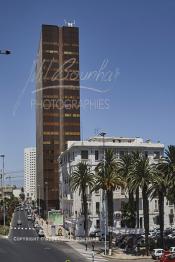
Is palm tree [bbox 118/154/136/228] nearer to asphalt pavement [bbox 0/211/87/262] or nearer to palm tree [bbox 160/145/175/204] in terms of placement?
asphalt pavement [bbox 0/211/87/262]

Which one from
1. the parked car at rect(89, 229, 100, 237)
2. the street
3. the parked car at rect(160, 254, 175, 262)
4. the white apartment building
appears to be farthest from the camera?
the white apartment building

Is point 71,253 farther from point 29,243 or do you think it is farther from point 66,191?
point 66,191

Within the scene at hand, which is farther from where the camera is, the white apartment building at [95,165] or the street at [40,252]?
the white apartment building at [95,165]

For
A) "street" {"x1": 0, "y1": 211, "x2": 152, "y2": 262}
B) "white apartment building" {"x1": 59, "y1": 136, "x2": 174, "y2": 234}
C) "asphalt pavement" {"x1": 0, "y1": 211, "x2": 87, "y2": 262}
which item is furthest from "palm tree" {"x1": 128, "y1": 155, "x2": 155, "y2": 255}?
"white apartment building" {"x1": 59, "y1": 136, "x2": 174, "y2": 234}

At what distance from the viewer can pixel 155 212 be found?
11344cm

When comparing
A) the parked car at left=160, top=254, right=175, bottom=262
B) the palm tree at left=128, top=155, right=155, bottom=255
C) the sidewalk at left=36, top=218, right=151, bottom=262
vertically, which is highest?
the palm tree at left=128, top=155, right=155, bottom=255

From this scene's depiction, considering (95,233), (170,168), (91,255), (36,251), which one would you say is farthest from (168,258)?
(95,233)

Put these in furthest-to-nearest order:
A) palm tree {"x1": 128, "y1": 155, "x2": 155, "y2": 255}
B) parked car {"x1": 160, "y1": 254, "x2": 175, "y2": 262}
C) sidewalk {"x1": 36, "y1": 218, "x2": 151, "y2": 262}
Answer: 1. palm tree {"x1": 128, "y1": 155, "x2": 155, "y2": 255}
2. sidewalk {"x1": 36, "y1": 218, "x2": 151, "y2": 262}
3. parked car {"x1": 160, "y1": 254, "x2": 175, "y2": 262}

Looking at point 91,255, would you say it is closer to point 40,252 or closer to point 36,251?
point 40,252

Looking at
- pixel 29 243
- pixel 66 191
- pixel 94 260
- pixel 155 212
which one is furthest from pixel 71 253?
pixel 66 191

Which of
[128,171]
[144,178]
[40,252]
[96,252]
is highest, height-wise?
[128,171]

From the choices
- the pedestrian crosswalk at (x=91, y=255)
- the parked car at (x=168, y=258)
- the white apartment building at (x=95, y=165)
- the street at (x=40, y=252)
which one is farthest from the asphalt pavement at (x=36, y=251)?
the white apartment building at (x=95, y=165)

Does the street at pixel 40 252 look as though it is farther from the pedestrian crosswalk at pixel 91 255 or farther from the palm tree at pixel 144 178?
the palm tree at pixel 144 178

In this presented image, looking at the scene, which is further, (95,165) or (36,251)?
(95,165)
